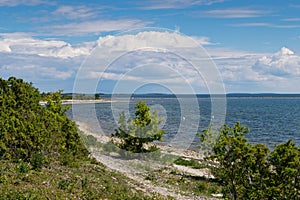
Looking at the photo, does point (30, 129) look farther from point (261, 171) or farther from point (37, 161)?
point (261, 171)

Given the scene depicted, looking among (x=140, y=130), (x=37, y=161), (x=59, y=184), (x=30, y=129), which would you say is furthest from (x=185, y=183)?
(x=59, y=184)

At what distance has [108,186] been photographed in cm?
1673

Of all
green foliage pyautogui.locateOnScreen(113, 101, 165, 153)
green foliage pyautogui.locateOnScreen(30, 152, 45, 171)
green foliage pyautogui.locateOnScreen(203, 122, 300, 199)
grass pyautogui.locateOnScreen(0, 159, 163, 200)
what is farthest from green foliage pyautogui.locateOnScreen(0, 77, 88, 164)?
green foliage pyautogui.locateOnScreen(203, 122, 300, 199)

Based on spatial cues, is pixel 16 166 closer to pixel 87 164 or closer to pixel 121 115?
pixel 87 164

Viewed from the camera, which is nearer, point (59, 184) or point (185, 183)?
point (59, 184)

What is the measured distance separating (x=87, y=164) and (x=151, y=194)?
4.94 m

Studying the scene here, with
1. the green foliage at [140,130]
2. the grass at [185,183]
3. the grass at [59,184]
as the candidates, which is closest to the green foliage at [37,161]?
the grass at [59,184]

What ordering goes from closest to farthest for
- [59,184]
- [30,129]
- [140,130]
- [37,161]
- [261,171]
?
[261,171] < [59,184] < [37,161] < [30,129] < [140,130]

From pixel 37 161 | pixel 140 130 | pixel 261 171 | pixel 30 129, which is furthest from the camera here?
pixel 140 130

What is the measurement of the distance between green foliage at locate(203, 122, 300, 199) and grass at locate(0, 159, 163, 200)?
382 centimetres

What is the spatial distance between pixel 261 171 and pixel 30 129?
34.9ft

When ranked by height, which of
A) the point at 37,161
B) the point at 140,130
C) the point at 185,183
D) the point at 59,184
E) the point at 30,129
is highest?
the point at 30,129

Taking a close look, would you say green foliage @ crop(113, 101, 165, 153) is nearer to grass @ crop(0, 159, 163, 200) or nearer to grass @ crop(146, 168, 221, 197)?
grass @ crop(146, 168, 221, 197)

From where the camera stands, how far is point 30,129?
761 inches
